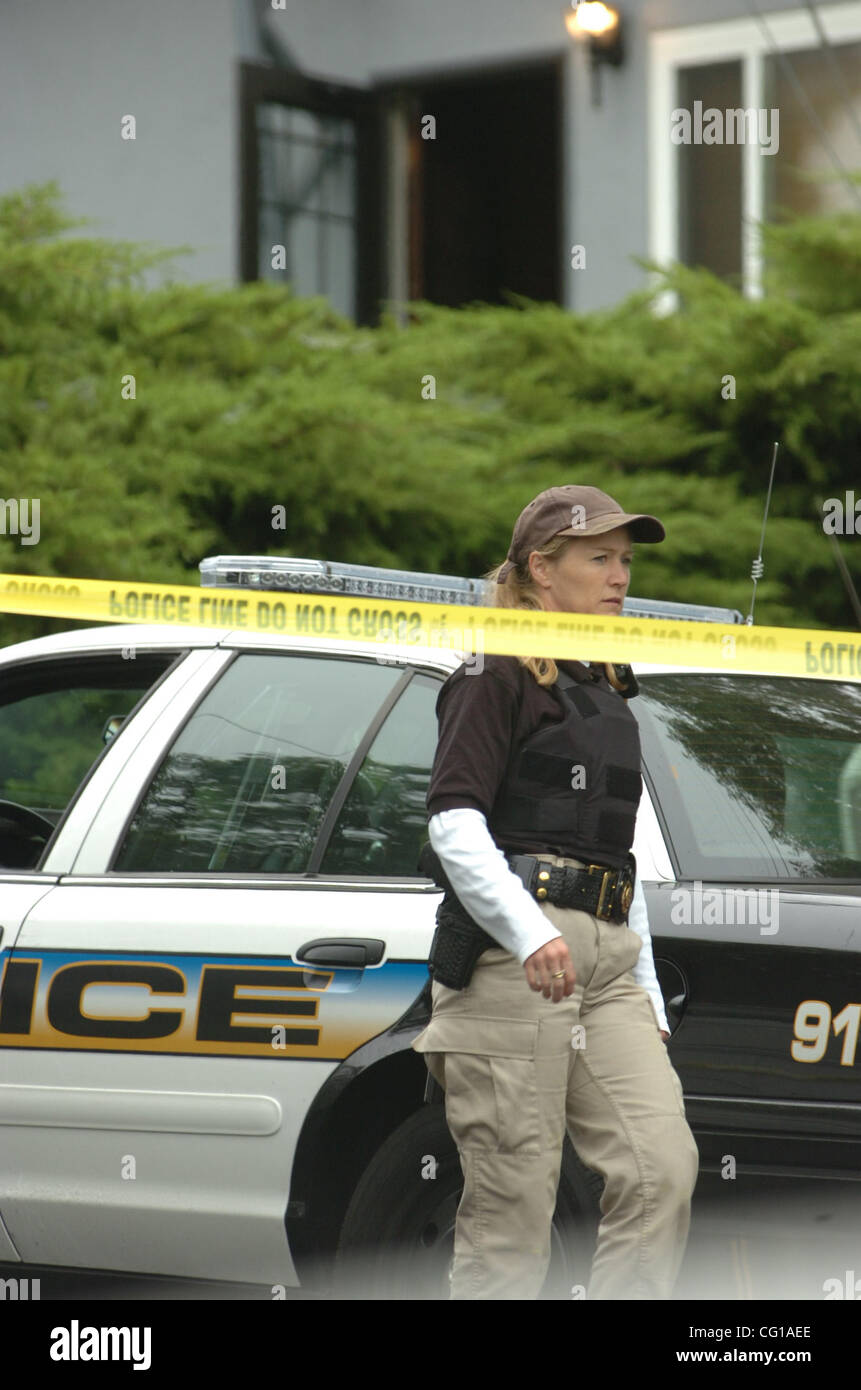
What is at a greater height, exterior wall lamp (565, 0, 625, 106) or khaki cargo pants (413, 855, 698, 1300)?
exterior wall lamp (565, 0, 625, 106)

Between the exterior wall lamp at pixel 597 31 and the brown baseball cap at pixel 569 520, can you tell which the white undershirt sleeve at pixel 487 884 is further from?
the exterior wall lamp at pixel 597 31

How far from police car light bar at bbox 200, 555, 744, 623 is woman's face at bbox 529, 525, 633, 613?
42 centimetres

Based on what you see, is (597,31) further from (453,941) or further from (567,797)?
(453,941)

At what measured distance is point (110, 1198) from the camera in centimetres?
396

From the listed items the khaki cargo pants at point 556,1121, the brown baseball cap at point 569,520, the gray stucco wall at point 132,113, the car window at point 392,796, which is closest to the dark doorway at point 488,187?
the gray stucco wall at point 132,113

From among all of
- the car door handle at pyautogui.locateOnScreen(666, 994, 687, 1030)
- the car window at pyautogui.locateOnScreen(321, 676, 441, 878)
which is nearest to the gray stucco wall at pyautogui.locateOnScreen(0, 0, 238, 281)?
the car window at pyautogui.locateOnScreen(321, 676, 441, 878)

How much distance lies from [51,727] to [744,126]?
6383 mm

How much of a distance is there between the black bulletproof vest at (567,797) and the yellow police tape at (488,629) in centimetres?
20

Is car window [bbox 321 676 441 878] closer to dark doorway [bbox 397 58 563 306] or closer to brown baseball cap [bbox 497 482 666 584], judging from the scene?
brown baseball cap [bbox 497 482 666 584]

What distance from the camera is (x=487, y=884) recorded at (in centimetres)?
318

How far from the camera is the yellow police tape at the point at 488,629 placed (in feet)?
11.5

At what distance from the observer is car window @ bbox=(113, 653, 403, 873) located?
3998 mm
